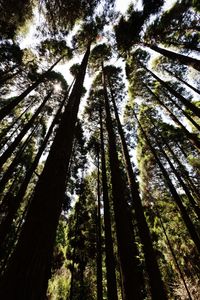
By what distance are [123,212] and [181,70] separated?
42.4 ft

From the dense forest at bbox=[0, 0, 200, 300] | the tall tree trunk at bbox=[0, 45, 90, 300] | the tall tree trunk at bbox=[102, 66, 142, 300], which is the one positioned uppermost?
the dense forest at bbox=[0, 0, 200, 300]

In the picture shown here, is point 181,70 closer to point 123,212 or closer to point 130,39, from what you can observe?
point 130,39

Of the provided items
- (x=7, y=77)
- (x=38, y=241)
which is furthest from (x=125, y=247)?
(x=7, y=77)

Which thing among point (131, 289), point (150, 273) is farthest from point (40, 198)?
point (150, 273)

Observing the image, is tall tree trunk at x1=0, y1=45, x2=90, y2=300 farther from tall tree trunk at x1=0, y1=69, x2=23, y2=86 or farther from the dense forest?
tall tree trunk at x1=0, y1=69, x2=23, y2=86

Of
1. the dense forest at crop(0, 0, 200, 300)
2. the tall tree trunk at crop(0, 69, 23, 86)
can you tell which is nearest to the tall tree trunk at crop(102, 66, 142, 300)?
the dense forest at crop(0, 0, 200, 300)

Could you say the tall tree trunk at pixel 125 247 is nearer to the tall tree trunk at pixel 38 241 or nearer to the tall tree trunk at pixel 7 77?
the tall tree trunk at pixel 38 241

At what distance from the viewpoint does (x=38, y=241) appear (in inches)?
51.1

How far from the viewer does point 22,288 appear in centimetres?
106

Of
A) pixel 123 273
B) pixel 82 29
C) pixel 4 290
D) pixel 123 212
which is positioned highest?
pixel 82 29

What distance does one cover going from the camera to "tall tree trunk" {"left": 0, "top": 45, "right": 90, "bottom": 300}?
42.7 inches

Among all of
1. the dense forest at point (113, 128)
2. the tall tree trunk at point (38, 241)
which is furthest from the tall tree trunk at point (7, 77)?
the tall tree trunk at point (38, 241)

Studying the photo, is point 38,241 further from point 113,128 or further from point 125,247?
point 113,128

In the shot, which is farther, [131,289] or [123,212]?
[123,212]
